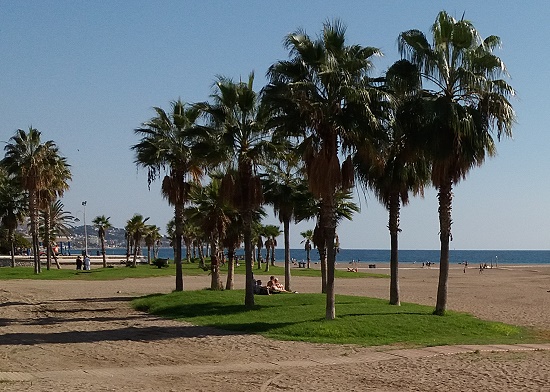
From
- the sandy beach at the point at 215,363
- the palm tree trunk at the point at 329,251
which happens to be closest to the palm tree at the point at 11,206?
the sandy beach at the point at 215,363

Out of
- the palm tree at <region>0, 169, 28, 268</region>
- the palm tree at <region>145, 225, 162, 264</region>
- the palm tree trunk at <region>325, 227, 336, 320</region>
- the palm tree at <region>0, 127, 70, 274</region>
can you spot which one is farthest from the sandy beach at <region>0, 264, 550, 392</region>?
the palm tree at <region>145, 225, 162, 264</region>

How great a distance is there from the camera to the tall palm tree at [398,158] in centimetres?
2241

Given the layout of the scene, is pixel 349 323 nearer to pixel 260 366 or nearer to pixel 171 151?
pixel 260 366

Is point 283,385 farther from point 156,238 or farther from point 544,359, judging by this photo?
point 156,238

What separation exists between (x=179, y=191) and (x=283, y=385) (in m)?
20.2

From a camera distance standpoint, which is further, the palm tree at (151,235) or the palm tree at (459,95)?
the palm tree at (151,235)

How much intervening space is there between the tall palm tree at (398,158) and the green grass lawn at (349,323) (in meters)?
3.92

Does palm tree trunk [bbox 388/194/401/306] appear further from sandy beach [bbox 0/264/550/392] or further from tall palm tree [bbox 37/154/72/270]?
tall palm tree [bbox 37/154/72/270]

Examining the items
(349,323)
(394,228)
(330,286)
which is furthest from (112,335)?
(394,228)

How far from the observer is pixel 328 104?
70.7 feet

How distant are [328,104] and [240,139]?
16.4 ft

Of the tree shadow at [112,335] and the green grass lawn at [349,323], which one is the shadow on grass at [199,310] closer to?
the green grass lawn at [349,323]

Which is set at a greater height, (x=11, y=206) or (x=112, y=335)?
(x=11, y=206)

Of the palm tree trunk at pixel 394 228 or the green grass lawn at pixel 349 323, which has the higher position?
the palm tree trunk at pixel 394 228
